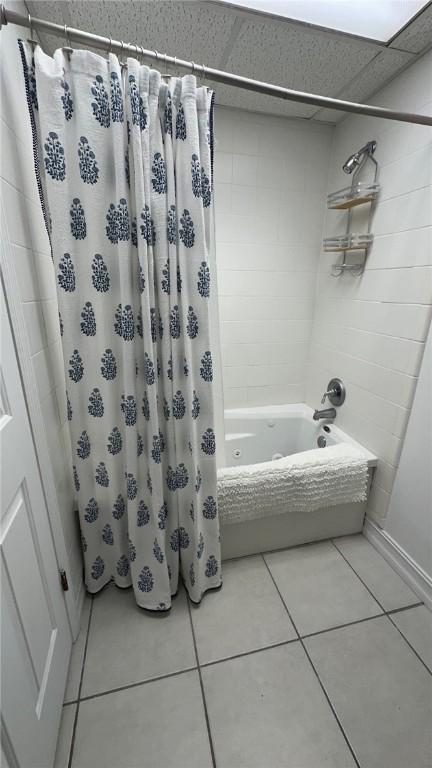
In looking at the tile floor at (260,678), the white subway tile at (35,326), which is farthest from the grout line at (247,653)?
the white subway tile at (35,326)

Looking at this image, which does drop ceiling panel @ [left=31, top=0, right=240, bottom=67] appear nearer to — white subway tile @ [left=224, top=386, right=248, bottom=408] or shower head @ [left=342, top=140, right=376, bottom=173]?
shower head @ [left=342, top=140, right=376, bottom=173]

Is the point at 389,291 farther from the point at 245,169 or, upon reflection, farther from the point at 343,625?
the point at 343,625

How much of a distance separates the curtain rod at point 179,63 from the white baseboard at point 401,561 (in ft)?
5.87

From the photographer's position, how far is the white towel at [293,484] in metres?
1.40

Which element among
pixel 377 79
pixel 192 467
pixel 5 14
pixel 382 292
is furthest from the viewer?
pixel 382 292

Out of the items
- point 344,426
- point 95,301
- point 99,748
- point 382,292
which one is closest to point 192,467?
point 95,301

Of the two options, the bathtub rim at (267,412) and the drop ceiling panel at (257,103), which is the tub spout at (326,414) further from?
the drop ceiling panel at (257,103)

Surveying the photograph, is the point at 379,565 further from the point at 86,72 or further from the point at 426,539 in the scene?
the point at 86,72

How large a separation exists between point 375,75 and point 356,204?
0.50m

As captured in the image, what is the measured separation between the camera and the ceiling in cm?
109

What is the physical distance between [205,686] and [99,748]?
35 centimetres

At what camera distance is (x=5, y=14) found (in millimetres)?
720

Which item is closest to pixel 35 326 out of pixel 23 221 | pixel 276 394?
pixel 23 221

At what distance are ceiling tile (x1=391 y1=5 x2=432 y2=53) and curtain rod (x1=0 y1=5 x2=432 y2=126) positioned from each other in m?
0.31
